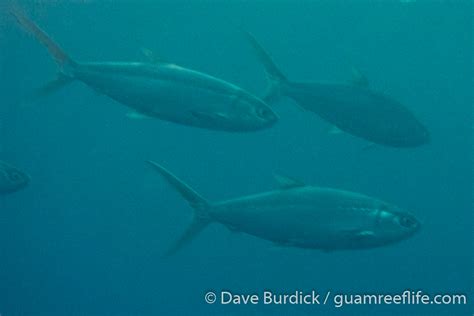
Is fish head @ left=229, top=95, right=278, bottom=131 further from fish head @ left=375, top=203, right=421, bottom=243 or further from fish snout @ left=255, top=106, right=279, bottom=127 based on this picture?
fish head @ left=375, top=203, right=421, bottom=243

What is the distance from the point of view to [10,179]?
12.5 ft

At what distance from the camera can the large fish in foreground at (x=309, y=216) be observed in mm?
3412

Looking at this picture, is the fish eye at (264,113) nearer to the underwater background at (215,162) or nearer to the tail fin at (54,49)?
the underwater background at (215,162)

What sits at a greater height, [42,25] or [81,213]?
[42,25]

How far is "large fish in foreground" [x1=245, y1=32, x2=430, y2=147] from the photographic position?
3.72 meters

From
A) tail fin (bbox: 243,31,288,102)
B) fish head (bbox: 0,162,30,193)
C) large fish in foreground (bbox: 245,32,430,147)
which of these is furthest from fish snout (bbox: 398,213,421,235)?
fish head (bbox: 0,162,30,193)

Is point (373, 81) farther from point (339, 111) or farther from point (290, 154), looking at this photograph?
point (339, 111)

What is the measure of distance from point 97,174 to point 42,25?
1.26 m

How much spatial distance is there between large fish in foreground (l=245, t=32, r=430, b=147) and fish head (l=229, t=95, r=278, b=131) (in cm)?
36

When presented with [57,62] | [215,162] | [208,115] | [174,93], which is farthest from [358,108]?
[57,62]

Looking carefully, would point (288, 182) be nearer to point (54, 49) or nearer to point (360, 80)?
point (360, 80)

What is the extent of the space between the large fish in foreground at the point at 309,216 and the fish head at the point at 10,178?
1083 mm

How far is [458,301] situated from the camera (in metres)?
3.74

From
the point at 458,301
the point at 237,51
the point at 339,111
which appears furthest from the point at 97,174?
the point at 458,301
